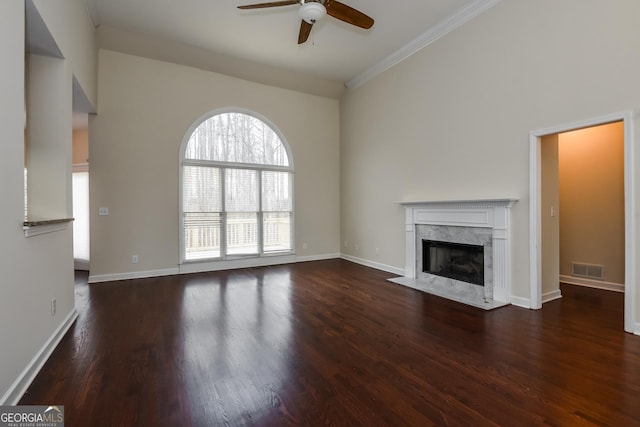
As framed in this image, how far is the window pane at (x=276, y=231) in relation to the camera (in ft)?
20.1

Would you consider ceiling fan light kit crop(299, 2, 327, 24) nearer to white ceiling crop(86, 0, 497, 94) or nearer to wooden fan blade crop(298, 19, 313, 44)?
wooden fan blade crop(298, 19, 313, 44)

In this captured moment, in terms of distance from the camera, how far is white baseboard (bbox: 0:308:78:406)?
1721 millimetres

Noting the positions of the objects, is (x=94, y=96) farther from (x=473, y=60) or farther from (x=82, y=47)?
(x=473, y=60)

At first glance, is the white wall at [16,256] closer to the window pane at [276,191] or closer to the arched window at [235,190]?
the arched window at [235,190]

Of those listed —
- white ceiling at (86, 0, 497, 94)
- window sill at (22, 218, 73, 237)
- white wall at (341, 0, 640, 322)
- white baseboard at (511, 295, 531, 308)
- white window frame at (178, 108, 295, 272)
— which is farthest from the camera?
white window frame at (178, 108, 295, 272)

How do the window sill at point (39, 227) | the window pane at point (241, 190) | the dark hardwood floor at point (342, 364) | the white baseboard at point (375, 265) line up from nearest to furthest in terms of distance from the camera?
the dark hardwood floor at point (342, 364) < the window sill at point (39, 227) < the white baseboard at point (375, 265) < the window pane at point (241, 190)

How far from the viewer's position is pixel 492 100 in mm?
3742

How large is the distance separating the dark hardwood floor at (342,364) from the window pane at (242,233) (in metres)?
2.05

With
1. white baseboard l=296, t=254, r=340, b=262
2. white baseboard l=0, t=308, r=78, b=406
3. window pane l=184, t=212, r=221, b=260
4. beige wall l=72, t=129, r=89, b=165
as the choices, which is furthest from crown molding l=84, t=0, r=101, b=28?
white baseboard l=296, t=254, r=340, b=262

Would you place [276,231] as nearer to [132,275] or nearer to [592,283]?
[132,275]

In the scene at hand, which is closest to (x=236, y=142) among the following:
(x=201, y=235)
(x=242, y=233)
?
(x=242, y=233)

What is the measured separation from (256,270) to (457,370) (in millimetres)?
4090

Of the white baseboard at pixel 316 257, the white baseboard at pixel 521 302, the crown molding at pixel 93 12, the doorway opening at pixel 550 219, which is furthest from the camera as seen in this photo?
the white baseboard at pixel 316 257

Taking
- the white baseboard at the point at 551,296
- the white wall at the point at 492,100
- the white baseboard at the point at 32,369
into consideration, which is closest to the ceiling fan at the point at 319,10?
the white wall at the point at 492,100
